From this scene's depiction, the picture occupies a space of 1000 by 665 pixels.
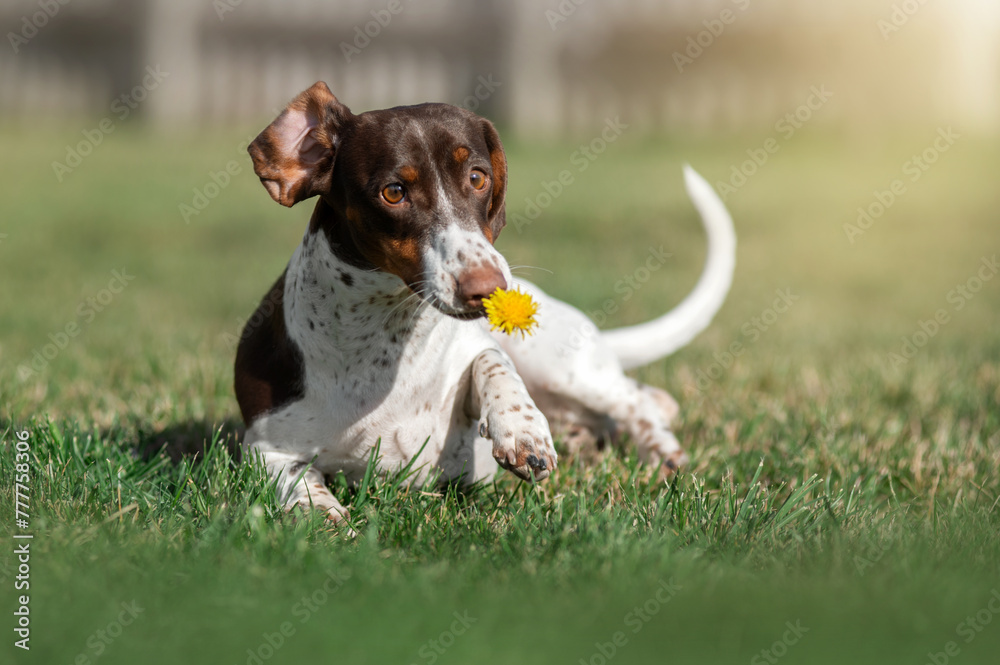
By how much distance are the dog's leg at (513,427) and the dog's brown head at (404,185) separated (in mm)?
391

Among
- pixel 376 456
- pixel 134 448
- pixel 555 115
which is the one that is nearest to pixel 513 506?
pixel 376 456

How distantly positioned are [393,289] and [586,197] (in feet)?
27.6

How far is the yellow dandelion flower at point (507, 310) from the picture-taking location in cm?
243

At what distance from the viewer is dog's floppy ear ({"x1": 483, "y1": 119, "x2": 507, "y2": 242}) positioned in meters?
2.88

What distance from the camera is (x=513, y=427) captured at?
273 centimetres

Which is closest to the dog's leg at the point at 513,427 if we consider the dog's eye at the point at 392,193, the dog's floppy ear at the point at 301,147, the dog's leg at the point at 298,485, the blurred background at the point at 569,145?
the dog's leg at the point at 298,485

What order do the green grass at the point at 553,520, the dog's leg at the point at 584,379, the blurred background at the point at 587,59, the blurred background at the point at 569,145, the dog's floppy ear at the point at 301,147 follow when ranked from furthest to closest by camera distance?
the blurred background at the point at 587,59
the blurred background at the point at 569,145
the dog's leg at the point at 584,379
the dog's floppy ear at the point at 301,147
the green grass at the point at 553,520

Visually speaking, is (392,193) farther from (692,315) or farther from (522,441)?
(692,315)

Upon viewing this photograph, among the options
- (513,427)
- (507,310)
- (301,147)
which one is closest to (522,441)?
(513,427)

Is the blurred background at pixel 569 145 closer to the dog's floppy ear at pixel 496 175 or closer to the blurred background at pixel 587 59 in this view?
the blurred background at pixel 587 59

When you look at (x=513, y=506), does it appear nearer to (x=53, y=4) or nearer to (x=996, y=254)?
(x=996, y=254)

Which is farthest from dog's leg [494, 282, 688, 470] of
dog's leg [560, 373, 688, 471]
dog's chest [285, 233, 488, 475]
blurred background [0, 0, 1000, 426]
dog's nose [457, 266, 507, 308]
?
blurred background [0, 0, 1000, 426]

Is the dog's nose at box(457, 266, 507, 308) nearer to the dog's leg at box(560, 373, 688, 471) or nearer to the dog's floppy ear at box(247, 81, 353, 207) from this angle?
the dog's floppy ear at box(247, 81, 353, 207)

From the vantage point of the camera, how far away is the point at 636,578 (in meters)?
2.42
